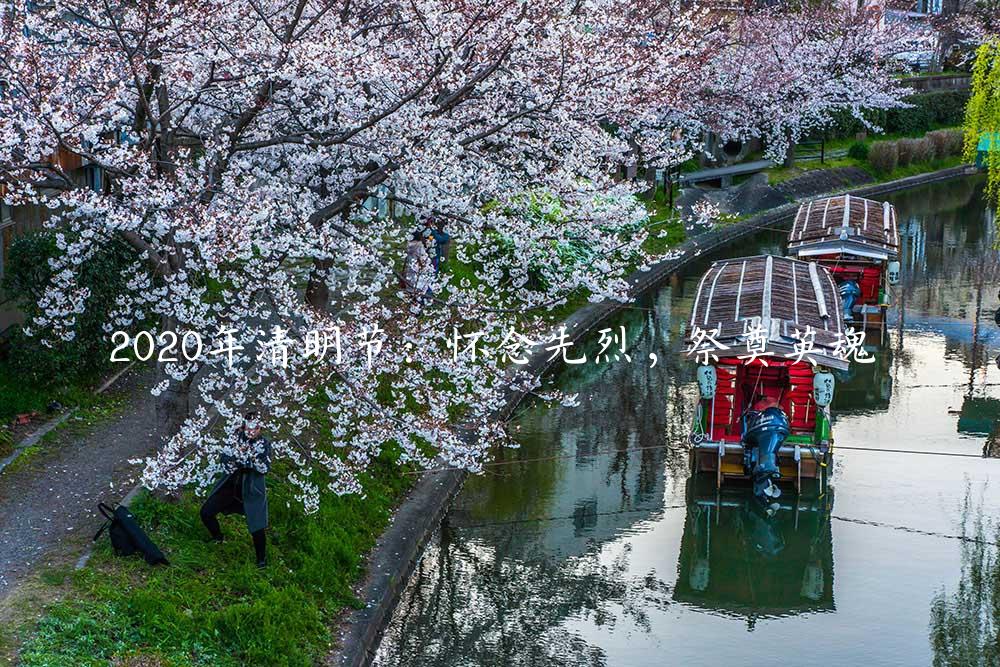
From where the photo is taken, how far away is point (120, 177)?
13461mm

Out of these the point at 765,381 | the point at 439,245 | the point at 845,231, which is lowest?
the point at 765,381

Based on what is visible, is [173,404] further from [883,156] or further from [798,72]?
[883,156]

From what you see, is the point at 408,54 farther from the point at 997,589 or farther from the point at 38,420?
the point at 997,589

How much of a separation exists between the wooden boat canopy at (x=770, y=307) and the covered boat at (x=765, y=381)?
2 cm

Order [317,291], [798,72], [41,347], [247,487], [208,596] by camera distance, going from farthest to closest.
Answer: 1. [798,72]
2. [317,291]
3. [41,347]
4. [247,487]
5. [208,596]

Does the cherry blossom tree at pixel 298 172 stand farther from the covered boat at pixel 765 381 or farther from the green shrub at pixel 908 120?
the green shrub at pixel 908 120

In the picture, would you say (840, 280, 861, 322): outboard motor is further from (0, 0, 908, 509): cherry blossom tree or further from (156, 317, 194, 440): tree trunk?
(156, 317, 194, 440): tree trunk

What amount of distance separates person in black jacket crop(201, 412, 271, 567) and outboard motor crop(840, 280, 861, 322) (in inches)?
753

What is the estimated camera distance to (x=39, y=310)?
17.0m

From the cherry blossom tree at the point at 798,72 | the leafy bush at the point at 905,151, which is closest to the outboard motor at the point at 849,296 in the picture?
the cherry blossom tree at the point at 798,72

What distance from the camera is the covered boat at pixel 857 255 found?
2970cm

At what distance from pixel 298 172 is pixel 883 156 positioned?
139ft

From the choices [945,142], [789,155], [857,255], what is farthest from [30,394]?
[945,142]

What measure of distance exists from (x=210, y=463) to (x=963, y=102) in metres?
61.0
